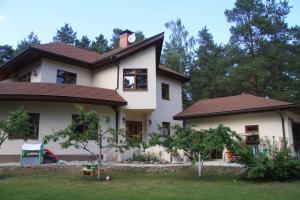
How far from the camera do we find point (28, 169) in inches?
443

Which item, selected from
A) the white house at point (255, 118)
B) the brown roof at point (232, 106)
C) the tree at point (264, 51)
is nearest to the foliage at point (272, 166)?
the white house at point (255, 118)

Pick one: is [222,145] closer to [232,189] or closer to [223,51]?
[232,189]

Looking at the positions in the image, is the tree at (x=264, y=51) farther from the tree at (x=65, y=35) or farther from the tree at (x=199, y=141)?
the tree at (x=65, y=35)

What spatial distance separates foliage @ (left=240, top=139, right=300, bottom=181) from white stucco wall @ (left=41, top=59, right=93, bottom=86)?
1114 centimetres

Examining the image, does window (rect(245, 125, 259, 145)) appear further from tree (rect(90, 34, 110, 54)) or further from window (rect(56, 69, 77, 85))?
tree (rect(90, 34, 110, 54))

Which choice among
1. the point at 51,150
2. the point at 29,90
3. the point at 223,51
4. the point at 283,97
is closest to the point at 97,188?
the point at 51,150

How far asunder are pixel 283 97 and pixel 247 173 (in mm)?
20695

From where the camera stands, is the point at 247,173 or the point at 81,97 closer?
the point at 247,173

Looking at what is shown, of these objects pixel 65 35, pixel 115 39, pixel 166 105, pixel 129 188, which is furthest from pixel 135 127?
pixel 65 35

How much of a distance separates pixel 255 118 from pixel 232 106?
160 cm

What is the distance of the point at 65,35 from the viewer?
47344 millimetres

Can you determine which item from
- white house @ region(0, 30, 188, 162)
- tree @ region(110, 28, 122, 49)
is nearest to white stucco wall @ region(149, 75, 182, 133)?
white house @ region(0, 30, 188, 162)

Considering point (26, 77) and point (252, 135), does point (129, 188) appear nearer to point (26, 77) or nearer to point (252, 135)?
point (252, 135)

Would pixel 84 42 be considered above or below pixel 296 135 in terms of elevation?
above
